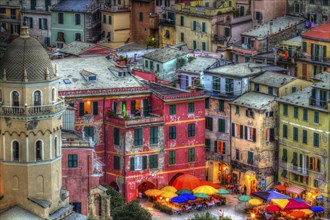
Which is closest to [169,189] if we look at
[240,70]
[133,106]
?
[133,106]

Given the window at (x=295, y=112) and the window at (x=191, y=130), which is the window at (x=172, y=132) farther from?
the window at (x=295, y=112)

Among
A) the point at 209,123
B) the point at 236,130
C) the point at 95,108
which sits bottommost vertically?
the point at 236,130

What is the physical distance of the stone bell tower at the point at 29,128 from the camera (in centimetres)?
12606

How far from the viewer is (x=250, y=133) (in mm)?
166875

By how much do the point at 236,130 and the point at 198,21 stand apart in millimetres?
23357

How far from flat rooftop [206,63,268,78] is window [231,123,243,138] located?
15.1ft

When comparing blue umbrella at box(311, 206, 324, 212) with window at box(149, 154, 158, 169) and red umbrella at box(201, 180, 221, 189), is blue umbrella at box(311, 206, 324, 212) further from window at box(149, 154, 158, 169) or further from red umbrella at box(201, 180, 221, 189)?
window at box(149, 154, 158, 169)

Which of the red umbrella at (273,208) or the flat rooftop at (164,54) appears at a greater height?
the flat rooftop at (164,54)

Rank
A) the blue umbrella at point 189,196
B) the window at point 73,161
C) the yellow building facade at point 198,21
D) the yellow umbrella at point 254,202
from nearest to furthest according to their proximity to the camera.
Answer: the window at point 73,161, the yellow umbrella at point 254,202, the blue umbrella at point 189,196, the yellow building facade at point 198,21

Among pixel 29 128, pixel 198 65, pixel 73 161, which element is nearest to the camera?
pixel 29 128

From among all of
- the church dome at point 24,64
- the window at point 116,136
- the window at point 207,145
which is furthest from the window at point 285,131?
the church dome at point 24,64

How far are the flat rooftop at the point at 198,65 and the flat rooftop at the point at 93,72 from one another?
9031mm

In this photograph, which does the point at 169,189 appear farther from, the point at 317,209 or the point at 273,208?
the point at 317,209

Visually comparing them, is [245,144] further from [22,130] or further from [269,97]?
[22,130]
